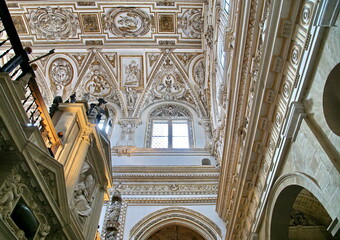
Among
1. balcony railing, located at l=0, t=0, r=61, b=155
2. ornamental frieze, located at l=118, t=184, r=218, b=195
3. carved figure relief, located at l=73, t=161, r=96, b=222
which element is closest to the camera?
balcony railing, located at l=0, t=0, r=61, b=155

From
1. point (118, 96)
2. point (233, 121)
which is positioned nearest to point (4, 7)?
point (233, 121)

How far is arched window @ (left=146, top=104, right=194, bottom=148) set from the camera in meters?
13.3

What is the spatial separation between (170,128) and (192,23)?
5.89 meters

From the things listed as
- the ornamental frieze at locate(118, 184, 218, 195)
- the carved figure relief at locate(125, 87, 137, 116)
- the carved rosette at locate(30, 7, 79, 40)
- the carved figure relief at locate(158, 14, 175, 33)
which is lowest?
the ornamental frieze at locate(118, 184, 218, 195)

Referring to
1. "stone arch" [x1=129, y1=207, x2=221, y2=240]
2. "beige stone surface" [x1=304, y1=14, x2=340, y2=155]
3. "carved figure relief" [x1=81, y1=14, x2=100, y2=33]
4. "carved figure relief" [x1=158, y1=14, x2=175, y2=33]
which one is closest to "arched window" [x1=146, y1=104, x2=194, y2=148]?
"stone arch" [x1=129, y1=207, x2=221, y2=240]

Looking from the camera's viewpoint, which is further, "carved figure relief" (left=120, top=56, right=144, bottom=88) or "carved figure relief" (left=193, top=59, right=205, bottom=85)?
"carved figure relief" (left=120, top=56, right=144, bottom=88)

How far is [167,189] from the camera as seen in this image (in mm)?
10312

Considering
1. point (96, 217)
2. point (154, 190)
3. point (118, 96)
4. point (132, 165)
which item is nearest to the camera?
point (96, 217)

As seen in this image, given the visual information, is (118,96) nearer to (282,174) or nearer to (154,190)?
(154,190)

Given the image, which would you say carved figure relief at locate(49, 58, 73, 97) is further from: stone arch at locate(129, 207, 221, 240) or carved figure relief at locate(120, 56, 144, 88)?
stone arch at locate(129, 207, 221, 240)

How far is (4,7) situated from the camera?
3561 mm

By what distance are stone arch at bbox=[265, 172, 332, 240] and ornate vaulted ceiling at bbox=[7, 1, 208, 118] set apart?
10.2 m

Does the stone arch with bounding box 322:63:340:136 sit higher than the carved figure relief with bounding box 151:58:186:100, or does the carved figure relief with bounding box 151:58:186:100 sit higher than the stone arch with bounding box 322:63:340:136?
the carved figure relief with bounding box 151:58:186:100

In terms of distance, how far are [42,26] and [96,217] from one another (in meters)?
13.5
